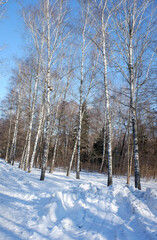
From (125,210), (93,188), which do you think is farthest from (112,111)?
(125,210)

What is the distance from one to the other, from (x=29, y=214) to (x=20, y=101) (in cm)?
1425

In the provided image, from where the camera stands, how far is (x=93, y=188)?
512cm

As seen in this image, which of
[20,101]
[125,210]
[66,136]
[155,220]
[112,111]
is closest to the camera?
[155,220]

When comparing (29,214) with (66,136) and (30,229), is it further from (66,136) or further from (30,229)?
(66,136)

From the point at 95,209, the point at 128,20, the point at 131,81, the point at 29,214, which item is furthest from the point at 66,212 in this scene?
the point at 128,20

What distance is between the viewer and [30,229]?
3.14 meters

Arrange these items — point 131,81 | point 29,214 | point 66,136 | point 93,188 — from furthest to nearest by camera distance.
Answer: point 66,136
point 131,81
point 93,188
point 29,214

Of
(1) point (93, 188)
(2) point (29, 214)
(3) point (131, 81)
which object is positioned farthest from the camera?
(3) point (131, 81)

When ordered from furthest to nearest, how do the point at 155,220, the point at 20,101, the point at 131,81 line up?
the point at 20,101 < the point at 131,81 < the point at 155,220

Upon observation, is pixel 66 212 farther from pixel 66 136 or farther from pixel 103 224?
pixel 66 136

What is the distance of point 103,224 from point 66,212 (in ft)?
3.41

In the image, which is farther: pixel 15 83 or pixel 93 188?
pixel 15 83

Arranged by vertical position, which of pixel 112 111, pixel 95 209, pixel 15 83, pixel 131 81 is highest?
pixel 15 83

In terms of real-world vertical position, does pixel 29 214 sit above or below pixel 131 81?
below
